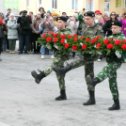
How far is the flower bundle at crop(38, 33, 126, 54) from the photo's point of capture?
31.0 ft

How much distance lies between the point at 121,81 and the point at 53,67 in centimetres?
390

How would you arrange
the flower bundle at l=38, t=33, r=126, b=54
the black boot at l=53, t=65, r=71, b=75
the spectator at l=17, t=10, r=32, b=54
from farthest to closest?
1. the spectator at l=17, t=10, r=32, b=54
2. the black boot at l=53, t=65, r=71, b=75
3. the flower bundle at l=38, t=33, r=126, b=54

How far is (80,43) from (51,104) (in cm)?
131

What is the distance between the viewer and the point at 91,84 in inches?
386

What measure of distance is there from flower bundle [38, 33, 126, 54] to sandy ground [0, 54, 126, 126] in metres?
1.06

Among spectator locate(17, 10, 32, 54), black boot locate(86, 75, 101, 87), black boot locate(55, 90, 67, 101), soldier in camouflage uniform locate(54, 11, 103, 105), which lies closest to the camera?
black boot locate(86, 75, 101, 87)

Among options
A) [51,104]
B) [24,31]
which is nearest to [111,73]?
[51,104]

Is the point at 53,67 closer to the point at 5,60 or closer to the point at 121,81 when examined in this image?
the point at 121,81

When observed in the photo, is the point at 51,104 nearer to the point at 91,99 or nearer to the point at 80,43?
the point at 91,99

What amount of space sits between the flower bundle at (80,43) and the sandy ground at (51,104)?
106 cm

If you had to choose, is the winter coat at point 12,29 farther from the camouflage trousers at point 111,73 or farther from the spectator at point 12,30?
the camouflage trousers at point 111,73

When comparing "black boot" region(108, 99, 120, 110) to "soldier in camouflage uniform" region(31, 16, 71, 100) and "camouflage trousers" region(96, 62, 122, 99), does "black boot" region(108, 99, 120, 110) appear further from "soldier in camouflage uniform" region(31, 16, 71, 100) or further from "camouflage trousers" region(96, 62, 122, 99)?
"soldier in camouflage uniform" region(31, 16, 71, 100)

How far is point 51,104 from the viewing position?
10.3 meters

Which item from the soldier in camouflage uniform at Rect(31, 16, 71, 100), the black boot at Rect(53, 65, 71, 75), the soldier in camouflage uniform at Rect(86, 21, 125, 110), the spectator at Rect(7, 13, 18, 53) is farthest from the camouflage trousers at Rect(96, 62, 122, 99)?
the spectator at Rect(7, 13, 18, 53)
